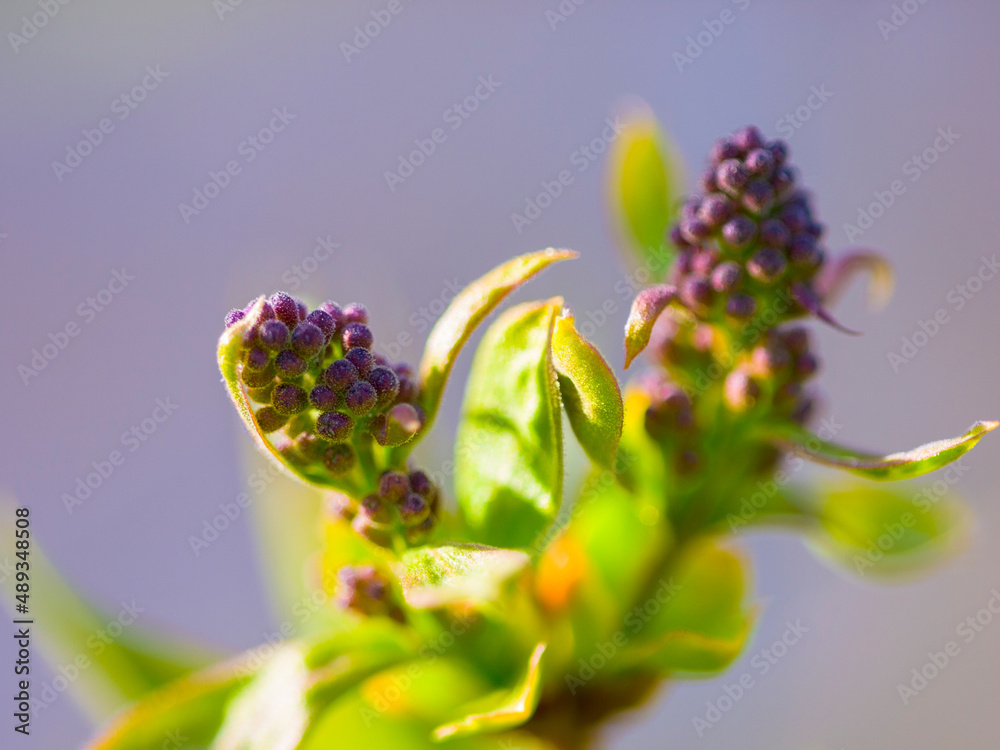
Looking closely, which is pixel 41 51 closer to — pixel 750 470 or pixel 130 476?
pixel 130 476

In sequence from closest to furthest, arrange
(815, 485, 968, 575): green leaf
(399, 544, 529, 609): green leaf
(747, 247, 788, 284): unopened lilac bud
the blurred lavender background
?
(399, 544, 529, 609): green leaf
(747, 247, 788, 284): unopened lilac bud
(815, 485, 968, 575): green leaf
the blurred lavender background

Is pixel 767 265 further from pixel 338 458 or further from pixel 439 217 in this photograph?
pixel 439 217

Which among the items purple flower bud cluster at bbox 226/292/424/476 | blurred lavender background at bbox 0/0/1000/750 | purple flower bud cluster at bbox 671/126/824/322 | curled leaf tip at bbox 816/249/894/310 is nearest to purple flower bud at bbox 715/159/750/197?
purple flower bud cluster at bbox 671/126/824/322

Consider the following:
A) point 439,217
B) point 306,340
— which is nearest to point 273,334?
point 306,340

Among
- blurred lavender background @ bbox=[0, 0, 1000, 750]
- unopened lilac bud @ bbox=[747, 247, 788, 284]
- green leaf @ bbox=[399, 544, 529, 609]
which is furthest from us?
blurred lavender background @ bbox=[0, 0, 1000, 750]

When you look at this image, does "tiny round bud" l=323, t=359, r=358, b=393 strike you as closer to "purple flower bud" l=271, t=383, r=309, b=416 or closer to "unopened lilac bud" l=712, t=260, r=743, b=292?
"purple flower bud" l=271, t=383, r=309, b=416

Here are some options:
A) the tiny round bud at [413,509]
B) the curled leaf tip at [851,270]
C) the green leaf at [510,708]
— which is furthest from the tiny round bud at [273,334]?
the curled leaf tip at [851,270]

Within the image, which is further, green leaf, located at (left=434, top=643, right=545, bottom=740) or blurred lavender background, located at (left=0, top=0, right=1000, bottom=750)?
blurred lavender background, located at (left=0, top=0, right=1000, bottom=750)
